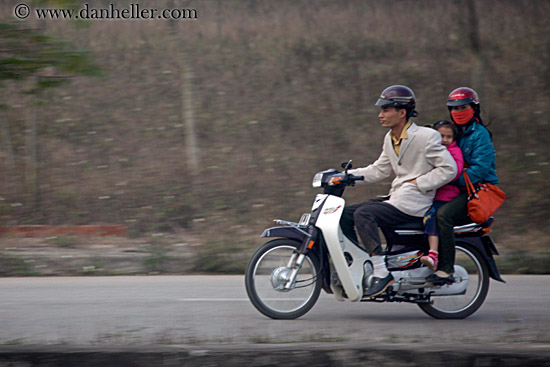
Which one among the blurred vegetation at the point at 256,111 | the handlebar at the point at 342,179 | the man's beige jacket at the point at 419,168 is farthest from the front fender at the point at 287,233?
the blurred vegetation at the point at 256,111

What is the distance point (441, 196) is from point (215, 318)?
2.08m

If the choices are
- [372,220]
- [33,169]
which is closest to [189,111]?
[33,169]

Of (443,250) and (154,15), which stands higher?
(154,15)

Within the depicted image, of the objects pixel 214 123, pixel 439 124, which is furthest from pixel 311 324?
pixel 214 123

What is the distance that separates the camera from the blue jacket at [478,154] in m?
Result: 5.89

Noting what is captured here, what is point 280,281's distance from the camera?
5.96 meters

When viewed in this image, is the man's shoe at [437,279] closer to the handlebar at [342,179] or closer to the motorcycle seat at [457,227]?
the motorcycle seat at [457,227]

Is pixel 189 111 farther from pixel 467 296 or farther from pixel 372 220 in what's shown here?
pixel 467 296

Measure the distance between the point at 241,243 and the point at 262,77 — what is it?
812 cm

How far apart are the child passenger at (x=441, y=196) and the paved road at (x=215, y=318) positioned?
0.53 metres

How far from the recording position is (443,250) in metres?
6.01

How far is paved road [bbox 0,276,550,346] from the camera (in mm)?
5309

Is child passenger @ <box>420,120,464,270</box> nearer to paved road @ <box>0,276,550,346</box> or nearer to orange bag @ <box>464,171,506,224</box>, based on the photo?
orange bag @ <box>464,171,506,224</box>

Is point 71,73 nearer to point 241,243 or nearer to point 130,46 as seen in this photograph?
point 241,243
